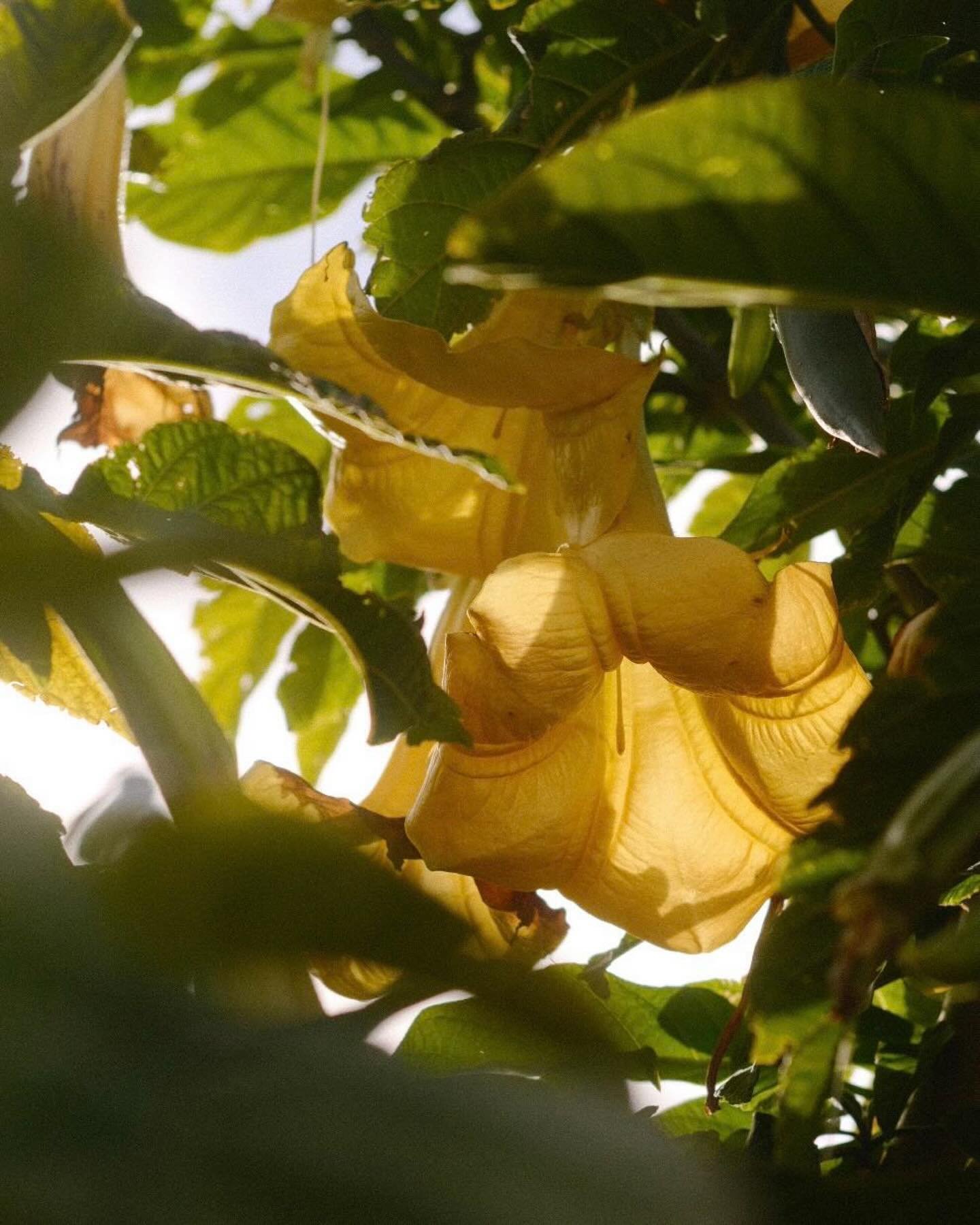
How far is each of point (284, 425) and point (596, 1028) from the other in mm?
1574

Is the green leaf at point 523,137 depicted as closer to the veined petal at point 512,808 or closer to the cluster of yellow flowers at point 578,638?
the cluster of yellow flowers at point 578,638

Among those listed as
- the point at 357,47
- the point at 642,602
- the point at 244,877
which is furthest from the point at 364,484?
the point at 357,47

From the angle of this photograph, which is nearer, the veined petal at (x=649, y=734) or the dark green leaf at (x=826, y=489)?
the veined petal at (x=649, y=734)

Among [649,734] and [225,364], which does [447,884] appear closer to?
[649,734]

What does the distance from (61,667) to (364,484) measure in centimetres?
40

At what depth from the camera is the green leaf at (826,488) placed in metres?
1.13

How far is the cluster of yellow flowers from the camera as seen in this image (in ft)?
2.76

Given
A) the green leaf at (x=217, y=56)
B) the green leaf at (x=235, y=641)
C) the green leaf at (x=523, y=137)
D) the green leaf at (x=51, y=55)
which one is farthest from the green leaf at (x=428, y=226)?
→ the green leaf at (x=217, y=56)

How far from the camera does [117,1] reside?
0.74 m

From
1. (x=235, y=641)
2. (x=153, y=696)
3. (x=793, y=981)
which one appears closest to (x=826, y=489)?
(x=793, y=981)

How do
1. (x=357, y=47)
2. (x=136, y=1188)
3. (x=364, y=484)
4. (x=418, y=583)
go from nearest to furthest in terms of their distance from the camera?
(x=136, y=1188) < (x=364, y=484) < (x=418, y=583) < (x=357, y=47)

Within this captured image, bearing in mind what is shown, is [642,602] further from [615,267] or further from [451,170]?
[451,170]

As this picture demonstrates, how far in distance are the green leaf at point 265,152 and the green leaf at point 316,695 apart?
635mm

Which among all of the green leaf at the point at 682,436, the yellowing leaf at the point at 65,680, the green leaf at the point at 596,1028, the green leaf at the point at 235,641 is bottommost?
the green leaf at the point at 596,1028
